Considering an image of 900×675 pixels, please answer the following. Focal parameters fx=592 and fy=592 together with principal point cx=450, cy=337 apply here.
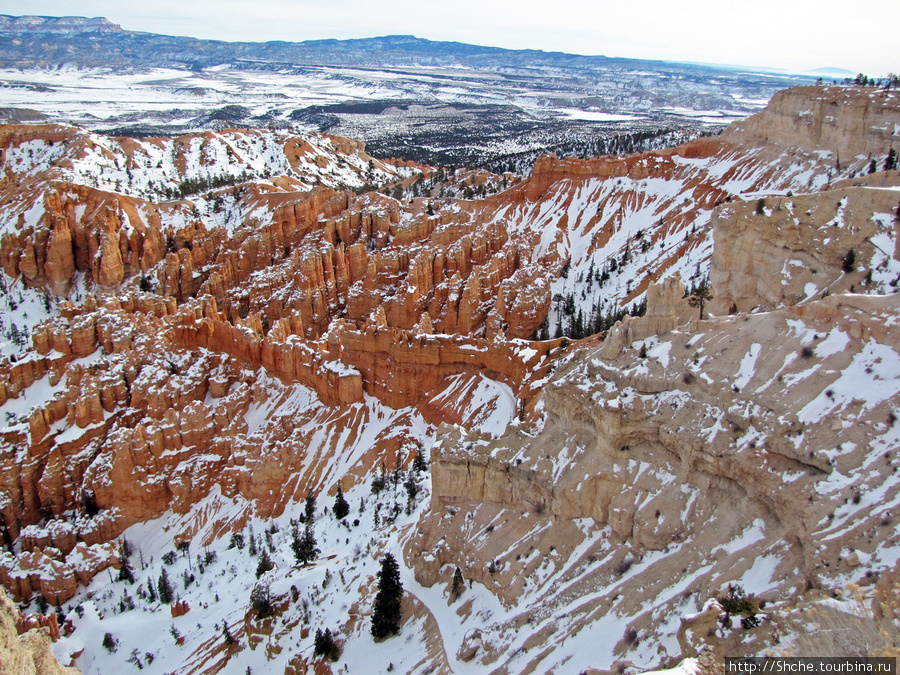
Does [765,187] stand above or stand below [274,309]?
above

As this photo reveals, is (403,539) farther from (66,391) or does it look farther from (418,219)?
(418,219)

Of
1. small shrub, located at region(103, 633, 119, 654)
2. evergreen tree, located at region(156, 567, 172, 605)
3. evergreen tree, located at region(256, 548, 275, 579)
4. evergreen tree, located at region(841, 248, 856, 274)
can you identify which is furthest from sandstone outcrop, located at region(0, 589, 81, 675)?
evergreen tree, located at region(841, 248, 856, 274)

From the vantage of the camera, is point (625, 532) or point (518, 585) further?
point (518, 585)

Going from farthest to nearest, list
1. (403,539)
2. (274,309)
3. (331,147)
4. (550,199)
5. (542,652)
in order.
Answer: (331,147) → (550,199) → (274,309) → (403,539) → (542,652)

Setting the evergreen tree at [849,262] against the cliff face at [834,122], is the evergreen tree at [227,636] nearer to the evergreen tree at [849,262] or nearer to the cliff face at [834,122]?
the evergreen tree at [849,262]

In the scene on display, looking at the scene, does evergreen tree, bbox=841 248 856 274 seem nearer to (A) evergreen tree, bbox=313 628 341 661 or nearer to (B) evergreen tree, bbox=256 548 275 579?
(A) evergreen tree, bbox=313 628 341 661

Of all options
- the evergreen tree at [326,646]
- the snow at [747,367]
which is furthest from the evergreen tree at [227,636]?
the snow at [747,367]

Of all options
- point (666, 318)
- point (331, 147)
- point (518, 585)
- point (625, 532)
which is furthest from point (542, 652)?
point (331, 147)
